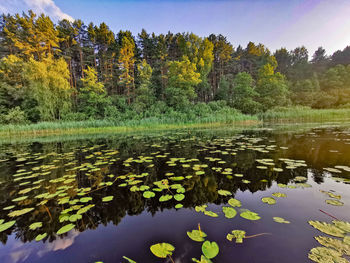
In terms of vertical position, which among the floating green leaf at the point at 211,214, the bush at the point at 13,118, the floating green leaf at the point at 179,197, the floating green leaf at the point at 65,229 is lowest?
the floating green leaf at the point at 211,214

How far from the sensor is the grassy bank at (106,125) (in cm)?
1322

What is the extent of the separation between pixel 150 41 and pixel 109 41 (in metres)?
6.98

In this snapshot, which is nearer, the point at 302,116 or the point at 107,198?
the point at 107,198

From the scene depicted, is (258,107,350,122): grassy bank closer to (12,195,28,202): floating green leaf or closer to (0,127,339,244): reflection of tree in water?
(0,127,339,244): reflection of tree in water

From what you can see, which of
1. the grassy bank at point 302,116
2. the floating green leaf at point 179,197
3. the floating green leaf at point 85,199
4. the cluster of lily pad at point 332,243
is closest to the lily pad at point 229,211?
the floating green leaf at point 179,197

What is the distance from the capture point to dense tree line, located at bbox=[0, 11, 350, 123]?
687 inches

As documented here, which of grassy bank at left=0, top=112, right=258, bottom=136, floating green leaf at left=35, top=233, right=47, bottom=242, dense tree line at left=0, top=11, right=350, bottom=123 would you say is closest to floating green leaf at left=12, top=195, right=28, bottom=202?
floating green leaf at left=35, top=233, right=47, bottom=242

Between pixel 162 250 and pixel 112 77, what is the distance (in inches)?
1096

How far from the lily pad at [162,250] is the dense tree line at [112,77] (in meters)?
18.0

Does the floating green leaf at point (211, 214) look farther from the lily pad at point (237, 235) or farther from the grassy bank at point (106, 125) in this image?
the grassy bank at point (106, 125)

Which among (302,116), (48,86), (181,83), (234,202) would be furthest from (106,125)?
(302,116)

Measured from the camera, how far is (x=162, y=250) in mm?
1352

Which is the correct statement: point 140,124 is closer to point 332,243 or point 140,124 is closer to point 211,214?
point 211,214

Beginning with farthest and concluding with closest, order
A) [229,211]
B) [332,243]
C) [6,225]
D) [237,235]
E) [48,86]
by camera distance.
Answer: [48,86], [229,211], [6,225], [237,235], [332,243]
